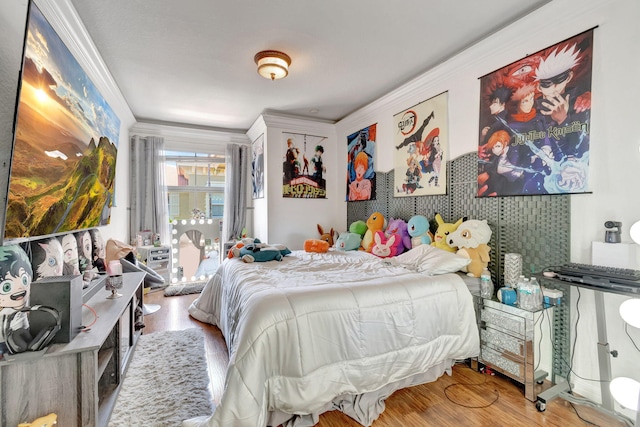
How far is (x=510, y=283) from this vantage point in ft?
6.89

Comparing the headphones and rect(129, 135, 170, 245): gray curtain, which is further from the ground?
rect(129, 135, 170, 245): gray curtain

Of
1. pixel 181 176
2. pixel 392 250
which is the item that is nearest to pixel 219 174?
pixel 181 176

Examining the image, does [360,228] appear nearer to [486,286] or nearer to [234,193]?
[486,286]

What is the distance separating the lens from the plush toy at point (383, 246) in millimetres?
3045

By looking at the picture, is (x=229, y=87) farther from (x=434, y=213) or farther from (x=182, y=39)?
(x=434, y=213)

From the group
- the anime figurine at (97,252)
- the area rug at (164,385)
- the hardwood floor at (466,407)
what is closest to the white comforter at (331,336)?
the hardwood floor at (466,407)

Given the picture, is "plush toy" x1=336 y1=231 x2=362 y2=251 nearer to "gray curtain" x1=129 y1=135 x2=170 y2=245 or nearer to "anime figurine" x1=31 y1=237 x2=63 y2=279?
"anime figurine" x1=31 y1=237 x2=63 y2=279

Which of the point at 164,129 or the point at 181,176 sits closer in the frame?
the point at 164,129

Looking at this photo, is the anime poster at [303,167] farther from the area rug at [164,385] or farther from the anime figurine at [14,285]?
the anime figurine at [14,285]

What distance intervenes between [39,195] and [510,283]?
9.92 ft

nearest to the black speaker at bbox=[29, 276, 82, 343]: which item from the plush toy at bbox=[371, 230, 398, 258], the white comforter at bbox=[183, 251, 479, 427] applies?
the white comforter at bbox=[183, 251, 479, 427]

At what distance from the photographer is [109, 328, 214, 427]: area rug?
164 centimetres

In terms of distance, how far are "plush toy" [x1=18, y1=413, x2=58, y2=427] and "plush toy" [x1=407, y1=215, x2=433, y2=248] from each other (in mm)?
2787

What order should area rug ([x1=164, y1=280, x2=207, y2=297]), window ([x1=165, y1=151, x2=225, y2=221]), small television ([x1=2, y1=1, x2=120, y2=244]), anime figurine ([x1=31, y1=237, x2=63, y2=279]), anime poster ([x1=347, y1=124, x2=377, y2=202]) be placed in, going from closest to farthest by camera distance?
small television ([x1=2, y1=1, x2=120, y2=244])
anime figurine ([x1=31, y1=237, x2=63, y2=279])
anime poster ([x1=347, y1=124, x2=377, y2=202])
area rug ([x1=164, y1=280, x2=207, y2=297])
window ([x1=165, y1=151, x2=225, y2=221])
